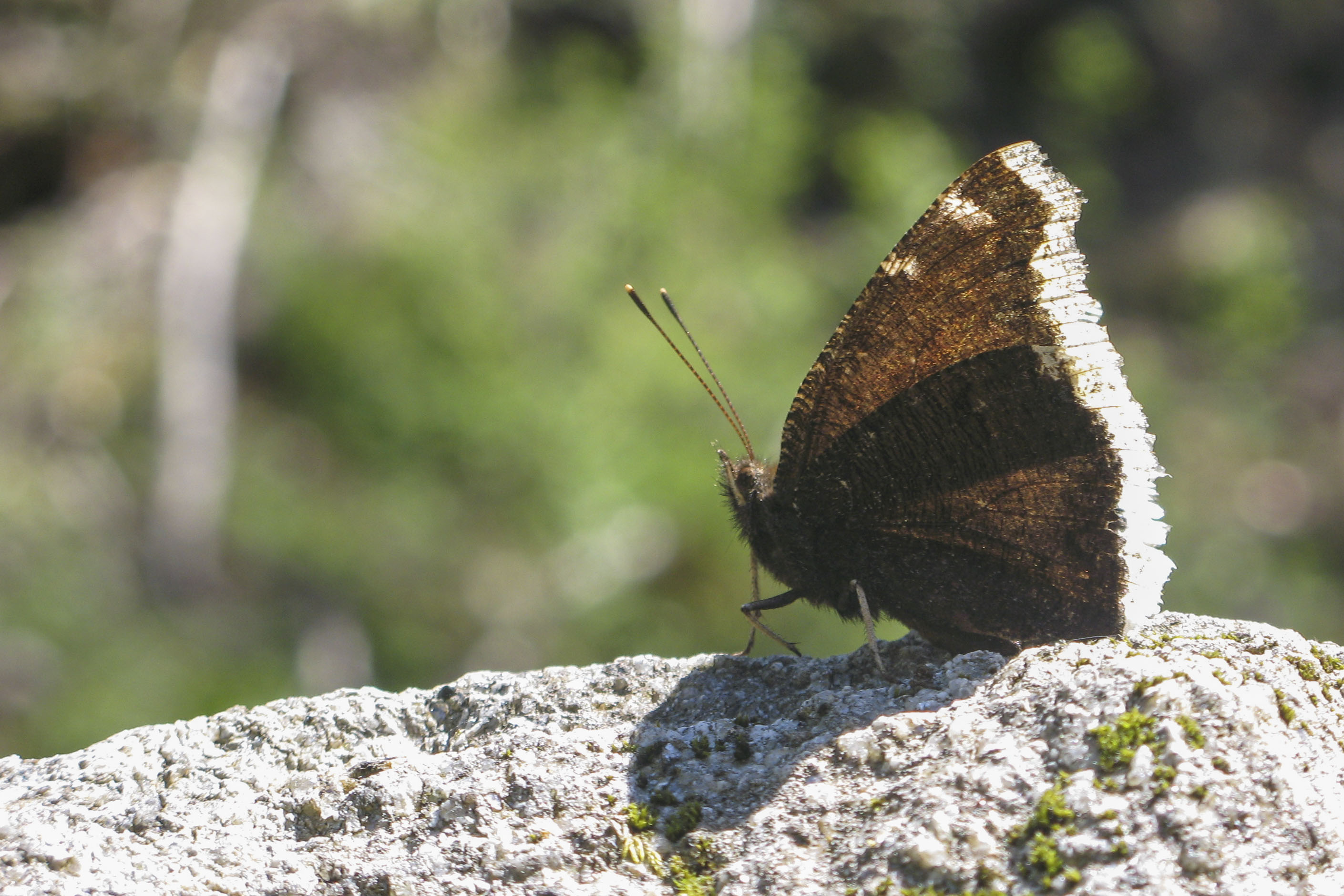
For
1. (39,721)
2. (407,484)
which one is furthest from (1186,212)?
(39,721)

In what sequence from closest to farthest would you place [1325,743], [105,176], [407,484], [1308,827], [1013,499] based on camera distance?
[1308,827]
[1325,743]
[1013,499]
[407,484]
[105,176]

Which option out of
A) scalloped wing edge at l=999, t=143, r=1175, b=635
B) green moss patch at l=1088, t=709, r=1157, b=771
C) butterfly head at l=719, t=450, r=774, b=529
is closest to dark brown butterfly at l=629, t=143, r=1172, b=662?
scalloped wing edge at l=999, t=143, r=1175, b=635

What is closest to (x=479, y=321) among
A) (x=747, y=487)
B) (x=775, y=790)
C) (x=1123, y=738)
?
(x=747, y=487)

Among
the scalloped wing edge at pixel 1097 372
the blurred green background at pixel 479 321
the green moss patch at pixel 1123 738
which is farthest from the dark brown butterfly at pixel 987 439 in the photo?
the blurred green background at pixel 479 321

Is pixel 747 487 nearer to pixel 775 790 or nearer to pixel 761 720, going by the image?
pixel 761 720

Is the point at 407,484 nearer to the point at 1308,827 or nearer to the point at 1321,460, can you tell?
the point at 1308,827
